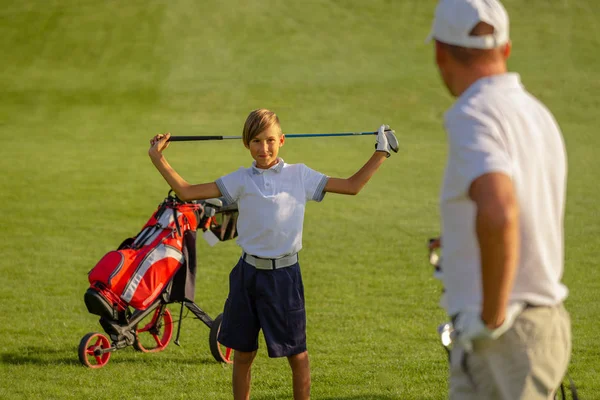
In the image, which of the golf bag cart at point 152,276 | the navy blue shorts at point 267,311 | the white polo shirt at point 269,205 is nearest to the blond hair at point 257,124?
the white polo shirt at point 269,205

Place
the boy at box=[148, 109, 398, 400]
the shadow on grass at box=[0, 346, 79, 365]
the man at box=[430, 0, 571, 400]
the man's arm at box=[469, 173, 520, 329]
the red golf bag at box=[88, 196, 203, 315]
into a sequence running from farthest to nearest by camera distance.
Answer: the shadow on grass at box=[0, 346, 79, 365]
the red golf bag at box=[88, 196, 203, 315]
the boy at box=[148, 109, 398, 400]
the man at box=[430, 0, 571, 400]
the man's arm at box=[469, 173, 520, 329]

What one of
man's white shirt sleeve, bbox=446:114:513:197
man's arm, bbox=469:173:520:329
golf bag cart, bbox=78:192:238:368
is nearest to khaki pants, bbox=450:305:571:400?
man's arm, bbox=469:173:520:329

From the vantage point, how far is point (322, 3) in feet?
103

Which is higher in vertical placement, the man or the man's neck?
the man's neck

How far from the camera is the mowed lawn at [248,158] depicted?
6.09 metres

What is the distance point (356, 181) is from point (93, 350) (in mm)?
2458

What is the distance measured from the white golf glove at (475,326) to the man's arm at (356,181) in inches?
77.8

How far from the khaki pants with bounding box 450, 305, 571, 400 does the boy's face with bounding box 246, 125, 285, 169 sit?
83.5 inches

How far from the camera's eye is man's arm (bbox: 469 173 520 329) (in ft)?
7.44

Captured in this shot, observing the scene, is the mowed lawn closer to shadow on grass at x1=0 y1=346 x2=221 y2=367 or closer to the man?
shadow on grass at x1=0 y1=346 x2=221 y2=367

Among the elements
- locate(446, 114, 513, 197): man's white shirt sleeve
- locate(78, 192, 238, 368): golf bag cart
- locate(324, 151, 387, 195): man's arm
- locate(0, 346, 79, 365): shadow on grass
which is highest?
locate(446, 114, 513, 197): man's white shirt sleeve

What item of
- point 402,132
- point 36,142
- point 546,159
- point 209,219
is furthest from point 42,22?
point 546,159

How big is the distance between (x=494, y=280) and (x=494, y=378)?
13.3 inches

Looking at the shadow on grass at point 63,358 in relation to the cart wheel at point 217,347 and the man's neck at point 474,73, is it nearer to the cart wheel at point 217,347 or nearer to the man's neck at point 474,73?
the cart wheel at point 217,347
